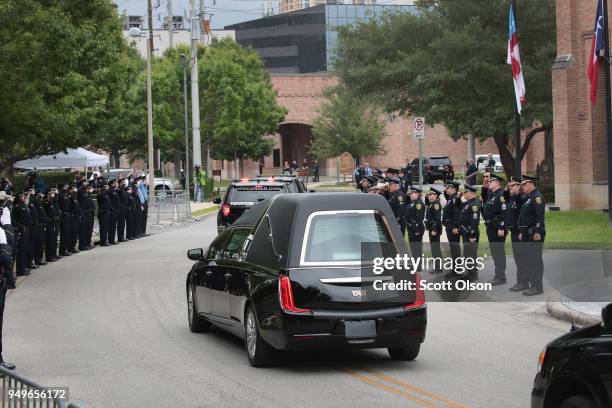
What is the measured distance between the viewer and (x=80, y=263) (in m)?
25.8

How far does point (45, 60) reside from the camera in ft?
80.2

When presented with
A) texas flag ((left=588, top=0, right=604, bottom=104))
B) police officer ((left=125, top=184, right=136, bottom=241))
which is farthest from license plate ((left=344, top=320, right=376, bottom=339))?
police officer ((left=125, top=184, right=136, bottom=241))

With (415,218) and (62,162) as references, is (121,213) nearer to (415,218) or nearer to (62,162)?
(62,162)

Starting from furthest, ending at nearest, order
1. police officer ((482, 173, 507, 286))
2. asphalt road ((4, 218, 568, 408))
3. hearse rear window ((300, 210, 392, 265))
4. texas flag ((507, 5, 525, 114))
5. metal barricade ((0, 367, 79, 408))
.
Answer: texas flag ((507, 5, 525, 114)) < police officer ((482, 173, 507, 286)) < hearse rear window ((300, 210, 392, 265)) < asphalt road ((4, 218, 568, 408)) < metal barricade ((0, 367, 79, 408))

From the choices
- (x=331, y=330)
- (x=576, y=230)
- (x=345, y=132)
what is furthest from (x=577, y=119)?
(x=345, y=132)

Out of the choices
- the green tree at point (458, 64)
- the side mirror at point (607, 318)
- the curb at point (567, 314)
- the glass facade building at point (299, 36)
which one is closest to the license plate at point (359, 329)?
the curb at point (567, 314)

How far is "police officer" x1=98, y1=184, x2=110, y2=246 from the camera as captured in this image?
31.2m

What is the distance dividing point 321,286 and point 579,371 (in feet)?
16.2

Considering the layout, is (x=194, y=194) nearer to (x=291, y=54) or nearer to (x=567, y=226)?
(x=567, y=226)

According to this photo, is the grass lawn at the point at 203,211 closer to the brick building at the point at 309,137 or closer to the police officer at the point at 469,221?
the police officer at the point at 469,221

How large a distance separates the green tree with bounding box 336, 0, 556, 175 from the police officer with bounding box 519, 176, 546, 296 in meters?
25.0

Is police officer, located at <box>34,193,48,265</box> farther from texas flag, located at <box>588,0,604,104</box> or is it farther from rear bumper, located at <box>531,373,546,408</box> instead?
rear bumper, located at <box>531,373,546,408</box>

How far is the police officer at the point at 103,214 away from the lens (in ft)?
103

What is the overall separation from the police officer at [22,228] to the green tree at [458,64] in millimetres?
22801
